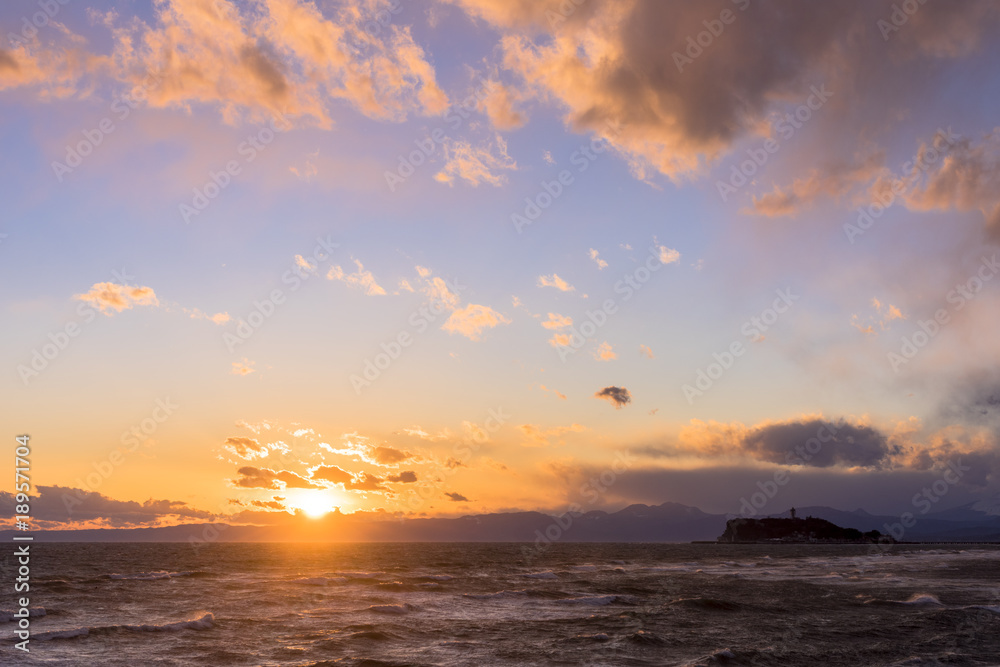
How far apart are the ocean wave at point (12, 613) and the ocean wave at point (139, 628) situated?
6158mm

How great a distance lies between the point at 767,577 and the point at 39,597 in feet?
279

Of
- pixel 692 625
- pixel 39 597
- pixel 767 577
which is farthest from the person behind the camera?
pixel 767 577

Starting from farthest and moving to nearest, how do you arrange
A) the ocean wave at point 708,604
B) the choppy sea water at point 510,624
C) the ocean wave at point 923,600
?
the ocean wave at point 923,600
the ocean wave at point 708,604
the choppy sea water at point 510,624

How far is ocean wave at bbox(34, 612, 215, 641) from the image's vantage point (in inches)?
1416

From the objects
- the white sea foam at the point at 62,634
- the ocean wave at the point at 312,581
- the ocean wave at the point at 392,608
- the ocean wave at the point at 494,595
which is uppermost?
the white sea foam at the point at 62,634

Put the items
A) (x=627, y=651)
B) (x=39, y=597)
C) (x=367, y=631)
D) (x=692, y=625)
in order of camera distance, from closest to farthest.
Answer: (x=627, y=651), (x=367, y=631), (x=692, y=625), (x=39, y=597)

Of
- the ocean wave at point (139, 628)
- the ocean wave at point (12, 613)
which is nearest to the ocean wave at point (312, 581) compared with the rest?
the ocean wave at point (12, 613)

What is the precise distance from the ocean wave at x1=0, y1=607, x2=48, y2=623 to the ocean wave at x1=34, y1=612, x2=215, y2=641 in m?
6.16

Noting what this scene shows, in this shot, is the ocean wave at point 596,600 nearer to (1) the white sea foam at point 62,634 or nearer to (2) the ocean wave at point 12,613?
(1) the white sea foam at point 62,634

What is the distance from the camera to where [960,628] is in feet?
128

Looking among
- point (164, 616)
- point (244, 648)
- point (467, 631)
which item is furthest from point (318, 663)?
point (164, 616)

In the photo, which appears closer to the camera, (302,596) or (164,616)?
(164,616)

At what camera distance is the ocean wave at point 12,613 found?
134 feet

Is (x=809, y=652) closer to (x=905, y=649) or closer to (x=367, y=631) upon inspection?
(x=905, y=649)
